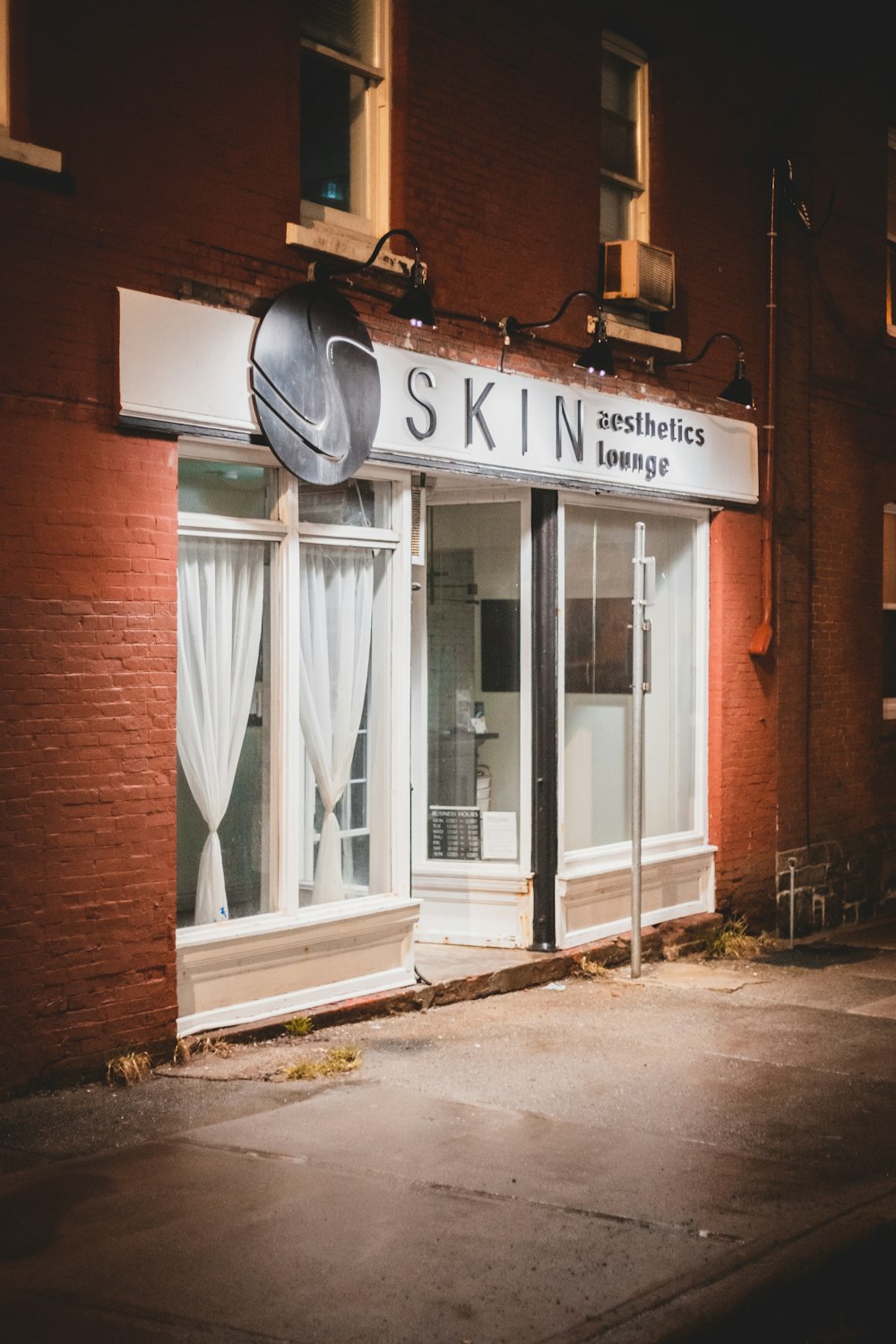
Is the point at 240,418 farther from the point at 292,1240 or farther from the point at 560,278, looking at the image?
the point at 292,1240

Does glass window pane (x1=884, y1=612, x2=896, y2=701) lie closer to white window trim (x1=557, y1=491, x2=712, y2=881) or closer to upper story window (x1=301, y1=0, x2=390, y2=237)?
white window trim (x1=557, y1=491, x2=712, y2=881)

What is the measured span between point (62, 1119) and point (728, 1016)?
13.4 feet

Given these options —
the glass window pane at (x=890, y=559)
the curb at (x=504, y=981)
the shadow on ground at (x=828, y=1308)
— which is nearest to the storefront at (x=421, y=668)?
the curb at (x=504, y=981)

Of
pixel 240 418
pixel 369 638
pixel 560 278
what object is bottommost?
pixel 369 638

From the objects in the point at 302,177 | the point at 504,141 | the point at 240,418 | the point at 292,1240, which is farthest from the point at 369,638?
the point at 292,1240

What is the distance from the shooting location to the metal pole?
938 cm

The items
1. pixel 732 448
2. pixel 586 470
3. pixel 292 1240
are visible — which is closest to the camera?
pixel 292 1240

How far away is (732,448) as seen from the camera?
1127 centimetres

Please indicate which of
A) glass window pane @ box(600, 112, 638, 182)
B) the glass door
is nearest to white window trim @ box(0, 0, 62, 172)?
the glass door

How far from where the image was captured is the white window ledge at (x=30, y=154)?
21.6 feet

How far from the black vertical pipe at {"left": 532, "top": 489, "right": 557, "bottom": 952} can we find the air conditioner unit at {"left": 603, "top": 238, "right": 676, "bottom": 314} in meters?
1.47

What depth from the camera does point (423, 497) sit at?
9250mm

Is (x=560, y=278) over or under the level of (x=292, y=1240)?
over

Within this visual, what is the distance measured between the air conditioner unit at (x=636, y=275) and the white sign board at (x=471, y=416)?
0.67 m
